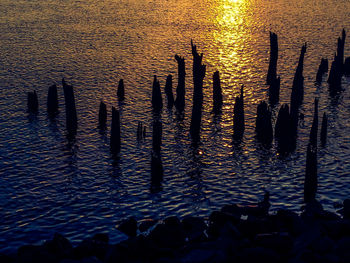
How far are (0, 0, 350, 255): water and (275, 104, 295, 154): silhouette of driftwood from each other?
122cm

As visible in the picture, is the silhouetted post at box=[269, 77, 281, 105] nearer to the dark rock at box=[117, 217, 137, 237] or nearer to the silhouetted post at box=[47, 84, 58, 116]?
the silhouetted post at box=[47, 84, 58, 116]

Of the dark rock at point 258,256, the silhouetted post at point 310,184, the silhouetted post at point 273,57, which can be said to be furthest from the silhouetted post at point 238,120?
the dark rock at point 258,256

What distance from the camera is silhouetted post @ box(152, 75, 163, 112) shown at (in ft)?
208

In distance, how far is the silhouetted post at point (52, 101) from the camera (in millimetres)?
61000

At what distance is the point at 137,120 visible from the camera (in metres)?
59.8

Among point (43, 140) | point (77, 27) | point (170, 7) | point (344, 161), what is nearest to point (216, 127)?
point (344, 161)

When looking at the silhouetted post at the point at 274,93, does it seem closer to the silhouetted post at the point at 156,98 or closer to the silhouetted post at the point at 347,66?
the silhouetted post at the point at 156,98

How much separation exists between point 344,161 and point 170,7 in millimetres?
82430

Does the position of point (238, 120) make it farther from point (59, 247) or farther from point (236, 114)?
point (59, 247)

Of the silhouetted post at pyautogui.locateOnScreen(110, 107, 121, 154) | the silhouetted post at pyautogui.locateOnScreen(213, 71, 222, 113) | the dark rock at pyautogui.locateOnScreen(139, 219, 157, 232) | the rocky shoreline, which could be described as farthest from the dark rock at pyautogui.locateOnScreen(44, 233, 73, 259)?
the silhouetted post at pyautogui.locateOnScreen(213, 71, 222, 113)

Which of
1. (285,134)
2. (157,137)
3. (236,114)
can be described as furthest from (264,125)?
(157,137)

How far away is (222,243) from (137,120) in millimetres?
31132

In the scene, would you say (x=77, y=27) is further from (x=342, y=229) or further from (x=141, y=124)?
(x=342, y=229)

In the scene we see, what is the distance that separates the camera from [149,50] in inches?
3489
